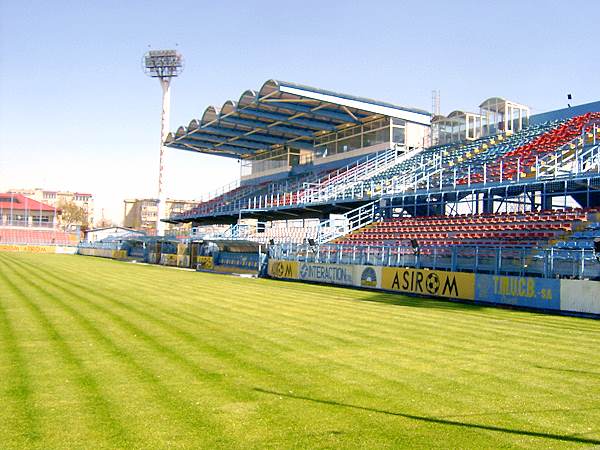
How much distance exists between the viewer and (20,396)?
7.92 meters

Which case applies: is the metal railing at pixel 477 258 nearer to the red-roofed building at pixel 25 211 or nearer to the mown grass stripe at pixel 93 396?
the mown grass stripe at pixel 93 396

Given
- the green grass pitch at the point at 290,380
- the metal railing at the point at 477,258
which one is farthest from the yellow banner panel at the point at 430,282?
the green grass pitch at the point at 290,380

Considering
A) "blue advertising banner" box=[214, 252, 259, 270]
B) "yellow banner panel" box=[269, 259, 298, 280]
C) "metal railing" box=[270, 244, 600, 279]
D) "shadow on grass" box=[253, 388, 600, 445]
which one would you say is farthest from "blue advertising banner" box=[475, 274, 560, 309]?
"blue advertising banner" box=[214, 252, 259, 270]

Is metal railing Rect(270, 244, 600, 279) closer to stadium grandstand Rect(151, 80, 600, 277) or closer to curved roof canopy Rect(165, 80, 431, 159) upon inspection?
stadium grandstand Rect(151, 80, 600, 277)

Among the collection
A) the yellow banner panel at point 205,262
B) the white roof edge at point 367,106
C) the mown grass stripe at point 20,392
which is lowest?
the mown grass stripe at point 20,392

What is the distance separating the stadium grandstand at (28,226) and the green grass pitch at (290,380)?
81.9 meters

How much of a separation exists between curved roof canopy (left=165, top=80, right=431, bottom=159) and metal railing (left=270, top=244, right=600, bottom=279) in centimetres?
1352

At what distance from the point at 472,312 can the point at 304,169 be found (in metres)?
38.8

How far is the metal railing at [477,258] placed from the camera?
768 inches

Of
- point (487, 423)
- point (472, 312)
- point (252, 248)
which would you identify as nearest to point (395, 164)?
point (252, 248)

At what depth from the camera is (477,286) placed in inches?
890

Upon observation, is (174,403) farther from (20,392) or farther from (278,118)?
(278,118)

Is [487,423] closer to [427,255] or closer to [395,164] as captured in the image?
[427,255]

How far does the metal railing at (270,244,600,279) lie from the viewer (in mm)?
19500
